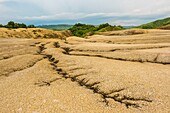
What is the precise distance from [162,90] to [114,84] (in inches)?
73.9

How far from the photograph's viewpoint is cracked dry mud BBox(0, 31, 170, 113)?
7.93m

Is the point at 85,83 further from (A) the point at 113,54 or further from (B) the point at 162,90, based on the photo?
(A) the point at 113,54

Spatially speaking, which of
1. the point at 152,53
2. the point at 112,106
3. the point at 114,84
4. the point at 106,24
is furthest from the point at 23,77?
the point at 106,24

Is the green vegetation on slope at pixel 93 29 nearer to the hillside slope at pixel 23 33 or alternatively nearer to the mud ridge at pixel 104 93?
the hillside slope at pixel 23 33

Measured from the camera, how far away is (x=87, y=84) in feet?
32.5

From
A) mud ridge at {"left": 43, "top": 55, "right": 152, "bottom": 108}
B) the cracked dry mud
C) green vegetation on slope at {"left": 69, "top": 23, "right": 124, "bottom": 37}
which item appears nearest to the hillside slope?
green vegetation on slope at {"left": 69, "top": 23, "right": 124, "bottom": 37}

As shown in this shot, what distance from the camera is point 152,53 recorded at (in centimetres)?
1462

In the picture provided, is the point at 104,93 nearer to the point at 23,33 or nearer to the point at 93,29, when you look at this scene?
the point at 23,33

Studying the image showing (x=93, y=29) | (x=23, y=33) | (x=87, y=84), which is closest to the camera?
(x=87, y=84)

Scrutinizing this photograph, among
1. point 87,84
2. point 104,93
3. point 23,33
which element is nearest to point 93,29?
point 23,33

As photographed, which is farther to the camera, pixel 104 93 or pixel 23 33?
pixel 23 33

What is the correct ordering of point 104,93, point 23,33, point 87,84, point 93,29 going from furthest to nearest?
point 93,29
point 23,33
point 87,84
point 104,93

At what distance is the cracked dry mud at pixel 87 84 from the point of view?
7926 mm

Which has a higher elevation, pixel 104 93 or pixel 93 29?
pixel 104 93
